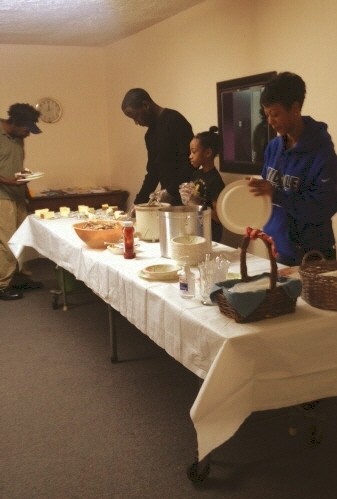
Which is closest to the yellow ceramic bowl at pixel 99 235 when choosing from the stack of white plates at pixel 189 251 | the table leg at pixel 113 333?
the table leg at pixel 113 333

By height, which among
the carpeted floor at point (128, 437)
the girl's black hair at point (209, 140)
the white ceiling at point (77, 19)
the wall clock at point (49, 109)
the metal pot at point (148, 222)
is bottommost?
the carpeted floor at point (128, 437)

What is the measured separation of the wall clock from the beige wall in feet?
0.22

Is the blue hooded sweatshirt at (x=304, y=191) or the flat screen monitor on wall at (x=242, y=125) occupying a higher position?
the flat screen monitor on wall at (x=242, y=125)

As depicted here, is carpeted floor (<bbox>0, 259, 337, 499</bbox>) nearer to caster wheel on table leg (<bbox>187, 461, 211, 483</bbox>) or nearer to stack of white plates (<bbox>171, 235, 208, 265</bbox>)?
caster wheel on table leg (<bbox>187, 461, 211, 483</bbox>)

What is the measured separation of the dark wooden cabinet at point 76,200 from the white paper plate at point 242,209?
3.44 m

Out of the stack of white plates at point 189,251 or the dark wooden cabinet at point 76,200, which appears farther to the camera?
the dark wooden cabinet at point 76,200

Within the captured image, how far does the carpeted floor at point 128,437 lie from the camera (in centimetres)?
193

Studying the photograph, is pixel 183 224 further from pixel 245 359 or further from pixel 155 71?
pixel 155 71

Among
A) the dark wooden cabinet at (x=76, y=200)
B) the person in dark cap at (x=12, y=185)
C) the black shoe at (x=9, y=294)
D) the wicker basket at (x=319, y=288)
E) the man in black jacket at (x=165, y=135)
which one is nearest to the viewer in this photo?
the wicker basket at (x=319, y=288)

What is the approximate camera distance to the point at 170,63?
464 cm

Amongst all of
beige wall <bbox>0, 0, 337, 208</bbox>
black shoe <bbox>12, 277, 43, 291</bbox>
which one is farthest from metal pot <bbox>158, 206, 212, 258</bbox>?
black shoe <bbox>12, 277, 43, 291</bbox>

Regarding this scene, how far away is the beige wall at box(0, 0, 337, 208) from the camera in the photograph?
3162 mm

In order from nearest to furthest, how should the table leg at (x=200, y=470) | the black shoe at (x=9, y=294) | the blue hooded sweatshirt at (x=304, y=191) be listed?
1. the table leg at (x=200, y=470)
2. the blue hooded sweatshirt at (x=304, y=191)
3. the black shoe at (x=9, y=294)

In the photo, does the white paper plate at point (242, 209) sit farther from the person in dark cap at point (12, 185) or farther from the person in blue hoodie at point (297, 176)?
the person in dark cap at point (12, 185)
